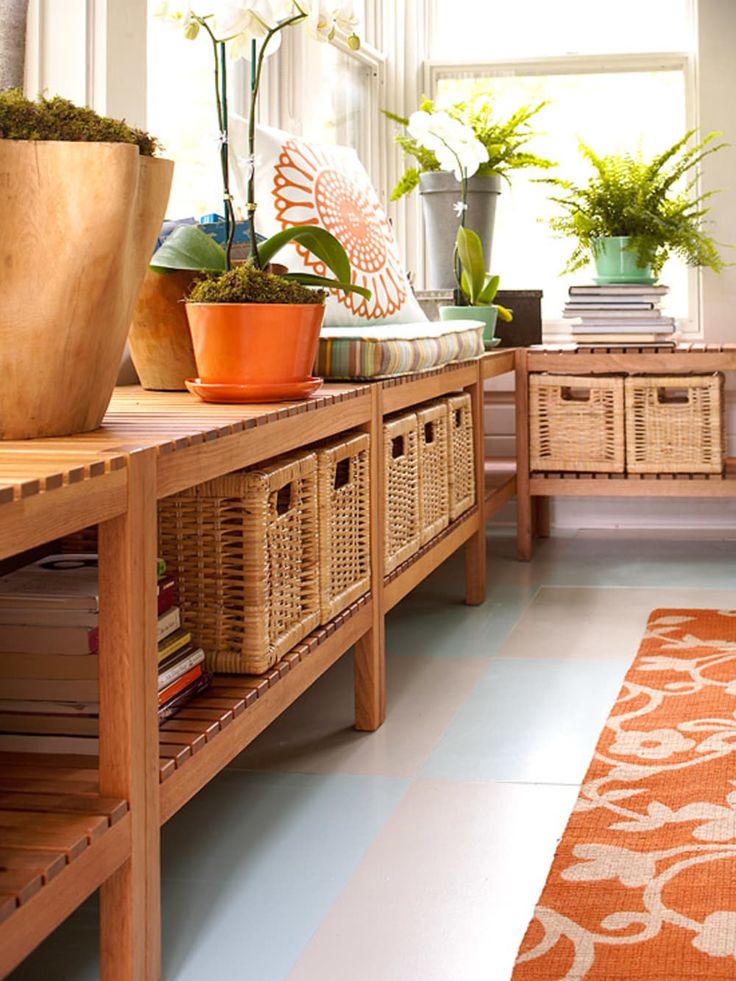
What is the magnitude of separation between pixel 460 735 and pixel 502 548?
2.10 meters

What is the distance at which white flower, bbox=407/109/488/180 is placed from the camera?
3.81 m

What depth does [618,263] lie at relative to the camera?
14.1 ft

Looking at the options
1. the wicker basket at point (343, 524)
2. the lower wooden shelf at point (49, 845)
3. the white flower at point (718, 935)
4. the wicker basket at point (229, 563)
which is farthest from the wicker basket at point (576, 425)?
the lower wooden shelf at point (49, 845)

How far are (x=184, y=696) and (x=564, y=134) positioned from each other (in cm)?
358

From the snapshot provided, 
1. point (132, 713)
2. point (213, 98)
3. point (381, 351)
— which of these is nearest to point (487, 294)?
point (213, 98)

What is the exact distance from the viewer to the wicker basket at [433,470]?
2850 millimetres

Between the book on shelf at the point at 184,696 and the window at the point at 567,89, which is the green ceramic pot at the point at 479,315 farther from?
the book on shelf at the point at 184,696

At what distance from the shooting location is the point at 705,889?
1.69 metres

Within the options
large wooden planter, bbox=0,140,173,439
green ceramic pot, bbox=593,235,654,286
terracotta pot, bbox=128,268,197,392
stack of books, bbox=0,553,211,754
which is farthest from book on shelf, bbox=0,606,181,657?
green ceramic pot, bbox=593,235,654,286

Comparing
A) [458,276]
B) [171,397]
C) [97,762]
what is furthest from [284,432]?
[458,276]

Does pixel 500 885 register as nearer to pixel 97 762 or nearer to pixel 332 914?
pixel 332 914

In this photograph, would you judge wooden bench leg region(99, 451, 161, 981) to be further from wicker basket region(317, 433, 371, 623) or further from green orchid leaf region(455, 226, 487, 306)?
green orchid leaf region(455, 226, 487, 306)

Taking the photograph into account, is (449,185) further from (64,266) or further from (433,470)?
(64,266)

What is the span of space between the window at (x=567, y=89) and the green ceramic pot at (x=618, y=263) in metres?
0.44
